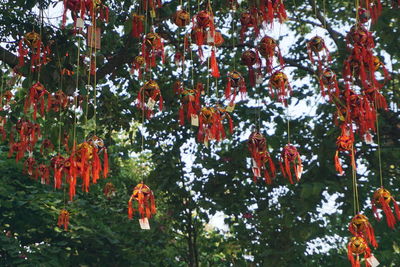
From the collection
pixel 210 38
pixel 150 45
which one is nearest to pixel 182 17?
pixel 150 45

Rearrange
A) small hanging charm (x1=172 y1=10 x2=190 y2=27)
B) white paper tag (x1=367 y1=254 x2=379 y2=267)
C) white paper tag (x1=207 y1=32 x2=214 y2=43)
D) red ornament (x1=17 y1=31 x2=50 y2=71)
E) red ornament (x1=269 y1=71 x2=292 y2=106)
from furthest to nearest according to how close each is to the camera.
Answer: red ornament (x1=17 y1=31 x2=50 y2=71) < small hanging charm (x1=172 y1=10 x2=190 y2=27) < red ornament (x1=269 y1=71 x2=292 y2=106) < white paper tag (x1=207 y1=32 x2=214 y2=43) < white paper tag (x1=367 y1=254 x2=379 y2=267)

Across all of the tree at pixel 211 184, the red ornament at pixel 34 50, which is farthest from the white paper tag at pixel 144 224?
the tree at pixel 211 184

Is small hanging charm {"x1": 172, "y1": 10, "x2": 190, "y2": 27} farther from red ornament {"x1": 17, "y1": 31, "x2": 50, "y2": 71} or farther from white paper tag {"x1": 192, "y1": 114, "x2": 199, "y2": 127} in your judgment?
red ornament {"x1": 17, "y1": 31, "x2": 50, "y2": 71}

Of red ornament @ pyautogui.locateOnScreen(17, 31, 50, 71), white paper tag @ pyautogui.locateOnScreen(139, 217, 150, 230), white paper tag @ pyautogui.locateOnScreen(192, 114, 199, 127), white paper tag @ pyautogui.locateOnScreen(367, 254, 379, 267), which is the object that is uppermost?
red ornament @ pyautogui.locateOnScreen(17, 31, 50, 71)

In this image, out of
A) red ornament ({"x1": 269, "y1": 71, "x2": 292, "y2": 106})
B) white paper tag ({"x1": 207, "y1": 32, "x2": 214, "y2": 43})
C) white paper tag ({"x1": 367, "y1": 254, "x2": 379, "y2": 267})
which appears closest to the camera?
white paper tag ({"x1": 367, "y1": 254, "x2": 379, "y2": 267})

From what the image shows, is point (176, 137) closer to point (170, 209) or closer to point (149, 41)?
point (170, 209)

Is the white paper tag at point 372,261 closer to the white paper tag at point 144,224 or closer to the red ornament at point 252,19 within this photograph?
the white paper tag at point 144,224

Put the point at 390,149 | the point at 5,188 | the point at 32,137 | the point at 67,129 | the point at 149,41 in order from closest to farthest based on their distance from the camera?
the point at 149,41, the point at 32,137, the point at 67,129, the point at 390,149, the point at 5,188

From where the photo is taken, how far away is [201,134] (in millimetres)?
2418

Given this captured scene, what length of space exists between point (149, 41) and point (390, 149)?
305 centimetres

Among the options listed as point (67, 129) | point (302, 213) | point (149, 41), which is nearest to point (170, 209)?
point (302, 213)

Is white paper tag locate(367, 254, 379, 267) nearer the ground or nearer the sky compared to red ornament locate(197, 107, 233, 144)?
nearer the ground

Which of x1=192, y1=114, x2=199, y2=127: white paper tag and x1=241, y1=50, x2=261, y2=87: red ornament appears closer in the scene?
x1=192, y1=114, x2=199, y2=127: white paper tag

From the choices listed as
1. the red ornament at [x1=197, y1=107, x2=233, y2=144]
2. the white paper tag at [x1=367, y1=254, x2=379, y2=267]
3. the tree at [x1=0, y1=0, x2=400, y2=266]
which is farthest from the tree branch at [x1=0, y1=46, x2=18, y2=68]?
the white paper tag at [x1=367, y1=254, x2=379, y2=267]
